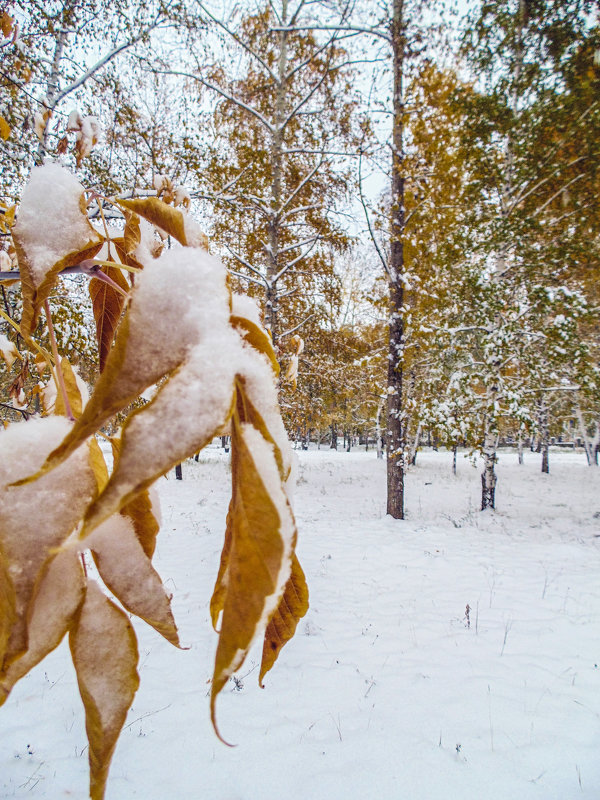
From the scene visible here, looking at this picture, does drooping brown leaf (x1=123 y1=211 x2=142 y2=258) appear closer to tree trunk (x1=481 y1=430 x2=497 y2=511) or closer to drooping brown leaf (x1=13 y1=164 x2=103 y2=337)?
drooping brown leaf (x1=13 y1=164 x2=103 y2=337)

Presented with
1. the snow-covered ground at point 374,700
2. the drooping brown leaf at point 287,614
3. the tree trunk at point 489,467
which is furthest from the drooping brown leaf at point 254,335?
the tree trunk at point 489,467

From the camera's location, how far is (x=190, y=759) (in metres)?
2.05

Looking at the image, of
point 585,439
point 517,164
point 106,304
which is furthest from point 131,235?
point 585,439

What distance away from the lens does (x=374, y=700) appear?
2.44 meters

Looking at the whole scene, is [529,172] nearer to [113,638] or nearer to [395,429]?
[395,429]

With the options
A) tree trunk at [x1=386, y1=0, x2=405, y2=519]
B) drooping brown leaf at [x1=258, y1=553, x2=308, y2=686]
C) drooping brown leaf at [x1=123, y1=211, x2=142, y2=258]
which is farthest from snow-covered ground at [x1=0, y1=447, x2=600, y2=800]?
drooping brown leaf at [x1=123, y1=211, x2=142, y2=258]

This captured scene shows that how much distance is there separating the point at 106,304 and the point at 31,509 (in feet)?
0.52

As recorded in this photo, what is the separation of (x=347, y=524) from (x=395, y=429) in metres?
Answer: 1.62

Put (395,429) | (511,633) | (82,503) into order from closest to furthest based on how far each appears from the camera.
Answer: (82,503)
(511,633)
(395,429)

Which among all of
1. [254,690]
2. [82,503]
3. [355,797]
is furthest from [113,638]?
[254,690]

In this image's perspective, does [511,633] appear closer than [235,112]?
Yes

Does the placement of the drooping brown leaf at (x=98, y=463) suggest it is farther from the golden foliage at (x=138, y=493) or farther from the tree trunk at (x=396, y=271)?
the tree trunk at (x=396, y=271)

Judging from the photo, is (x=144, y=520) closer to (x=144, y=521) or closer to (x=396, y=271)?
(x=144, y=521)

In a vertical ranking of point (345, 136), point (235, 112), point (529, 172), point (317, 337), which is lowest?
point (317, 337)
